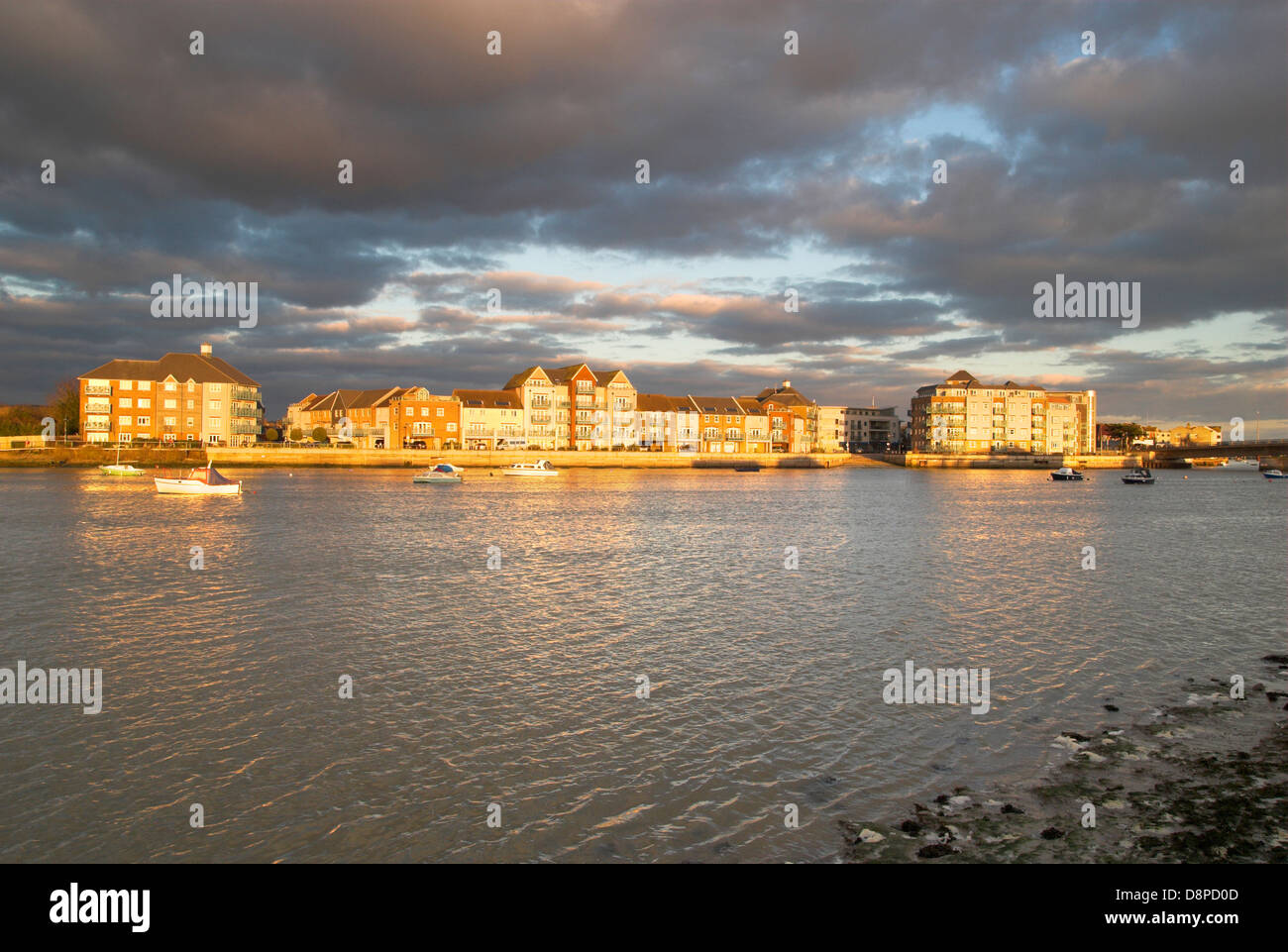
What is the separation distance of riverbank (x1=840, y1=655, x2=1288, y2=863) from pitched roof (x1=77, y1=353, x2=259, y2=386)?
140m

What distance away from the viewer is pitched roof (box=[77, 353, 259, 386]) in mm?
122312

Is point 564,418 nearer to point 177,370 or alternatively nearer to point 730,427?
point 730,427

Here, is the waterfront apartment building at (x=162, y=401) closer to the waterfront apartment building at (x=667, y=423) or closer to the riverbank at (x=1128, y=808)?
the waterfront apartment building at (x=667, y=423)

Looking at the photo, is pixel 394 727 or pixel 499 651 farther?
pixel 499 651

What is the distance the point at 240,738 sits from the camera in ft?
38.1

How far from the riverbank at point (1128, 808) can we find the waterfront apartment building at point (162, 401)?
13853cm

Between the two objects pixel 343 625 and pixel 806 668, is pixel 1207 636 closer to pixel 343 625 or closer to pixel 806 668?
pixel 806 668

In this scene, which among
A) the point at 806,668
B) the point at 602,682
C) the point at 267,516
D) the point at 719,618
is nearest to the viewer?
the point at 602,682

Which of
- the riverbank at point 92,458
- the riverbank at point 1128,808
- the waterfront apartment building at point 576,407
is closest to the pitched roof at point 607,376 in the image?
the waterfront apartment building at point 576,407

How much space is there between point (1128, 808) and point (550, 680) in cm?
923

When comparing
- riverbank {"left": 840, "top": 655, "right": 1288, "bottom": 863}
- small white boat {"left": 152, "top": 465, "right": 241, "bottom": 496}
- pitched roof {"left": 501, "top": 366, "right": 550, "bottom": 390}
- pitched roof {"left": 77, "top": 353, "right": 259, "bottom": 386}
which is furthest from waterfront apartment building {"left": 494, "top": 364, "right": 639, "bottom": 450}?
riverbank {"left": 840, "top": 655, "right": 1288, "bottom": 863}
